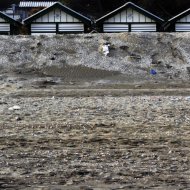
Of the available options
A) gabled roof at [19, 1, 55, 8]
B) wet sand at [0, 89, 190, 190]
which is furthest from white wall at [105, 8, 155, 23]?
gabled roof at [19, 1, 55, 8]

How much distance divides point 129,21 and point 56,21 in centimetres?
458

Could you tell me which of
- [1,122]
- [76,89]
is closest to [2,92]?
[76,89]

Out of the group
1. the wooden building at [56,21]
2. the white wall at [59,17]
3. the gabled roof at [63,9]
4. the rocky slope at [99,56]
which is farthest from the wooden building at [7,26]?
the rocky slope at [99,56]

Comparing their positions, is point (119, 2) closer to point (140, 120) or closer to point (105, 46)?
point (105, 46)

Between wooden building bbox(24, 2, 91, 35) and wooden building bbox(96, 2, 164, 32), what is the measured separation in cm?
121

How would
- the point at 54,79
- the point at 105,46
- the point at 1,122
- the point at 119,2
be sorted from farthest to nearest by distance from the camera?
1. the point at 119,2
2. the point at 105,46
3. the point at 54,79
4. the point at 1,122

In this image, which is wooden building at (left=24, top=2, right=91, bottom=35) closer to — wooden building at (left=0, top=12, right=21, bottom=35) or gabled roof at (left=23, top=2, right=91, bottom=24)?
gabled roof at (left=23, top=2, right=91, bottom=24)

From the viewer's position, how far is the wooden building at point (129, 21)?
30.7 metres

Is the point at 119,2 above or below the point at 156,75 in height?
above

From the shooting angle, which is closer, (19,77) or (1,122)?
(1,122)

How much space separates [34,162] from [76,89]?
11087mm

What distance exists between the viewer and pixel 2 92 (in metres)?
17.0

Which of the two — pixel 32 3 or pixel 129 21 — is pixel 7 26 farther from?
pixel 32 3

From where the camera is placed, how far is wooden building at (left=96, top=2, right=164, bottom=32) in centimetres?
3066
